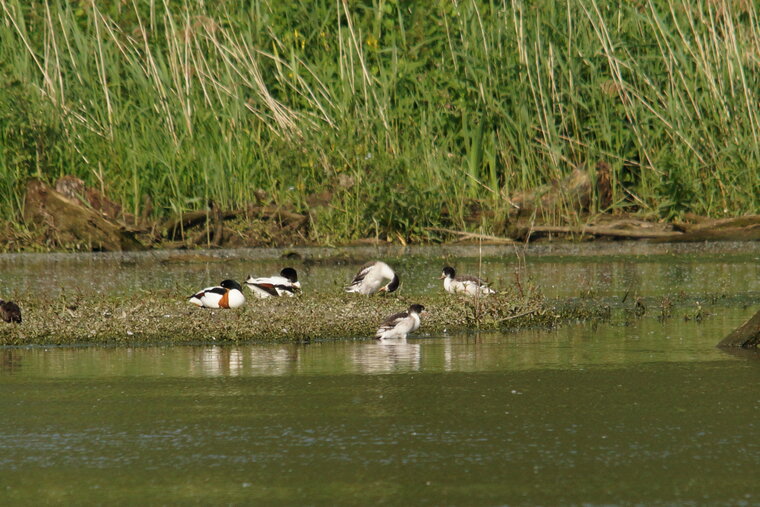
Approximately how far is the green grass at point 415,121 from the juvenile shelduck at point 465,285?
3.96 meters

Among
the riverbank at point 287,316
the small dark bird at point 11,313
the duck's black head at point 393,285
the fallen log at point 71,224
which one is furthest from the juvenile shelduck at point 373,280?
the fallen log at point 71,224

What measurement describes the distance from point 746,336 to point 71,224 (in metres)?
9.73

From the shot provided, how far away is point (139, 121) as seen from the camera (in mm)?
16906

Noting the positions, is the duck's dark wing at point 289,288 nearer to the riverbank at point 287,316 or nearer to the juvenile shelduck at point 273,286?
the juvenile shelduck at point 273,286

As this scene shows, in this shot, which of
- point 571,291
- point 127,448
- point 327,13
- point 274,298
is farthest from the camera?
point 327,13

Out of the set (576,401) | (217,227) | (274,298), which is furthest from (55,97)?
(576,401)

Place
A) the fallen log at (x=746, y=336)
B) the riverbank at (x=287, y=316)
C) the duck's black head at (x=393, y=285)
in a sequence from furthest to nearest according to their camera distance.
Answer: the duck's black head at (x=393, y=285)
the riverbank at (x=287, y=316)
the fallen log at (x=746, y=336)

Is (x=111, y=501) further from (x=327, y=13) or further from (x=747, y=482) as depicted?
(x=327, y=13)

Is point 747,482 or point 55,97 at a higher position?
point 55,97

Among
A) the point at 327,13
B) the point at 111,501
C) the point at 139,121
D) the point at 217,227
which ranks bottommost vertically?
the point at 111,501

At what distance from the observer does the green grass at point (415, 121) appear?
16172 mm

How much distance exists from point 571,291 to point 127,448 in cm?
711

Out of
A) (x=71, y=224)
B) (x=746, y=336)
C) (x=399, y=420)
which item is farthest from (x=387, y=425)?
(x=71, y=224)

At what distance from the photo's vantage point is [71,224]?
15906mm
